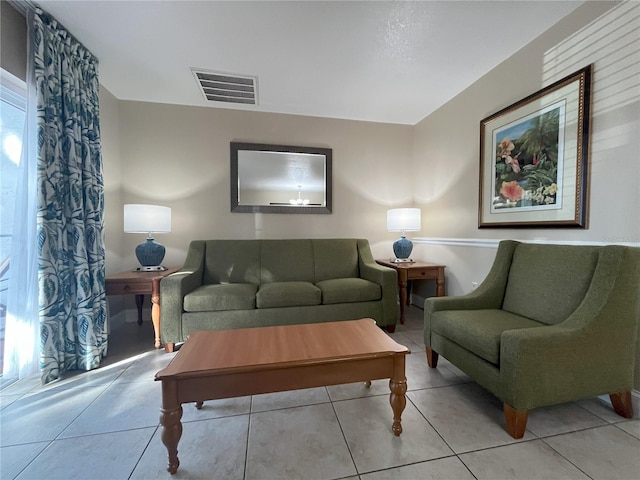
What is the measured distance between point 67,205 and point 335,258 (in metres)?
2.27

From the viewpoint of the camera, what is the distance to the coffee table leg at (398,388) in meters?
1.24

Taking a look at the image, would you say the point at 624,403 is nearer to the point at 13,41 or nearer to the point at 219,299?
the point at 219,299

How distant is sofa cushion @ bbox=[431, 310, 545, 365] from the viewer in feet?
4.45

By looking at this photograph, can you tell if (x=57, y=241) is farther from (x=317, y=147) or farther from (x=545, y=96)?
(x=545, y=96)

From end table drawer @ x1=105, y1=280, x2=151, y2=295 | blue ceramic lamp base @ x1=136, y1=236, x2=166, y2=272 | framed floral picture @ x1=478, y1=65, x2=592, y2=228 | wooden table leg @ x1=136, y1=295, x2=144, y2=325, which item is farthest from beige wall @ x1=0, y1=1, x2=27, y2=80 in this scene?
framed floral picture @ x1=478, y1=65, x2=592, y2=228

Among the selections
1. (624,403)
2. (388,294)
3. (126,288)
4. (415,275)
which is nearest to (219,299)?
(126,288)

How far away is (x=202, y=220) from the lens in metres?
2.95

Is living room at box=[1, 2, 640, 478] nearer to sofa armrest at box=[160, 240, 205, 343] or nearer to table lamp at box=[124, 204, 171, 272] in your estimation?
table lamp at box=[124, 204, 171, 272]

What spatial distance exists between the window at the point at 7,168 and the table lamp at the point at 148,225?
29.5 inches

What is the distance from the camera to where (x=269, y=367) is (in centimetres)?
113

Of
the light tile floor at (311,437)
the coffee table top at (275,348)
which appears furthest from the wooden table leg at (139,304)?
the coffee table top at (275,348)

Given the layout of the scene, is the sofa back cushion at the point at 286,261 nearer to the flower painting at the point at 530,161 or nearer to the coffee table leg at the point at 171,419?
the coffee table leg at the point at 171,419

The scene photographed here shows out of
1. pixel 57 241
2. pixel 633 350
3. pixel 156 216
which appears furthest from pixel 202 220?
pixel 633 350

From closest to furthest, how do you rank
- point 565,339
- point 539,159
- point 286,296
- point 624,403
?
point 565,339, point 624,403, point 539,159, point 286,296
